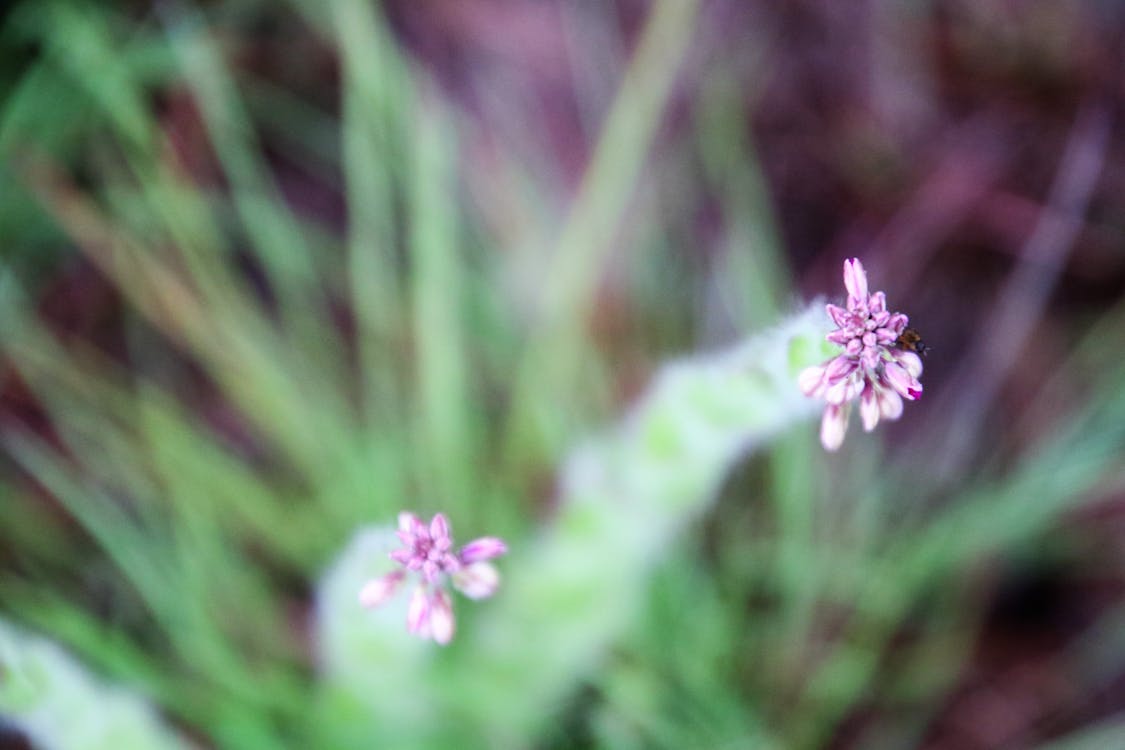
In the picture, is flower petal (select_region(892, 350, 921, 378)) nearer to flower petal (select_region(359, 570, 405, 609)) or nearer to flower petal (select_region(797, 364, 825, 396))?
flower petal (select_region(797, 364, 825, 396))

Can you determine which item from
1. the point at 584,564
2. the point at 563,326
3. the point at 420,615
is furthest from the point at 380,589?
the point at 563,326

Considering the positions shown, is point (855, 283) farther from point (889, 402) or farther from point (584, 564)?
point (584, 564)

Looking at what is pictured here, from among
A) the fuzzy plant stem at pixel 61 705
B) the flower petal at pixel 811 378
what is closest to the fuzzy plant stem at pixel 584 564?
the flower petal at pixel 811 378

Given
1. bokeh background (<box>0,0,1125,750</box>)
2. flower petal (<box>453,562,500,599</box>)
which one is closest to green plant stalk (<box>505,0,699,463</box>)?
bokeh background (<box>0,0,1125,750</box>)

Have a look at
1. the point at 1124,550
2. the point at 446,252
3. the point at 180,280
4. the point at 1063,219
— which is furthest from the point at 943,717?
the point at 180,280

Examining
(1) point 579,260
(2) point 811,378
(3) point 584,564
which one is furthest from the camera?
(1) point 579,260
